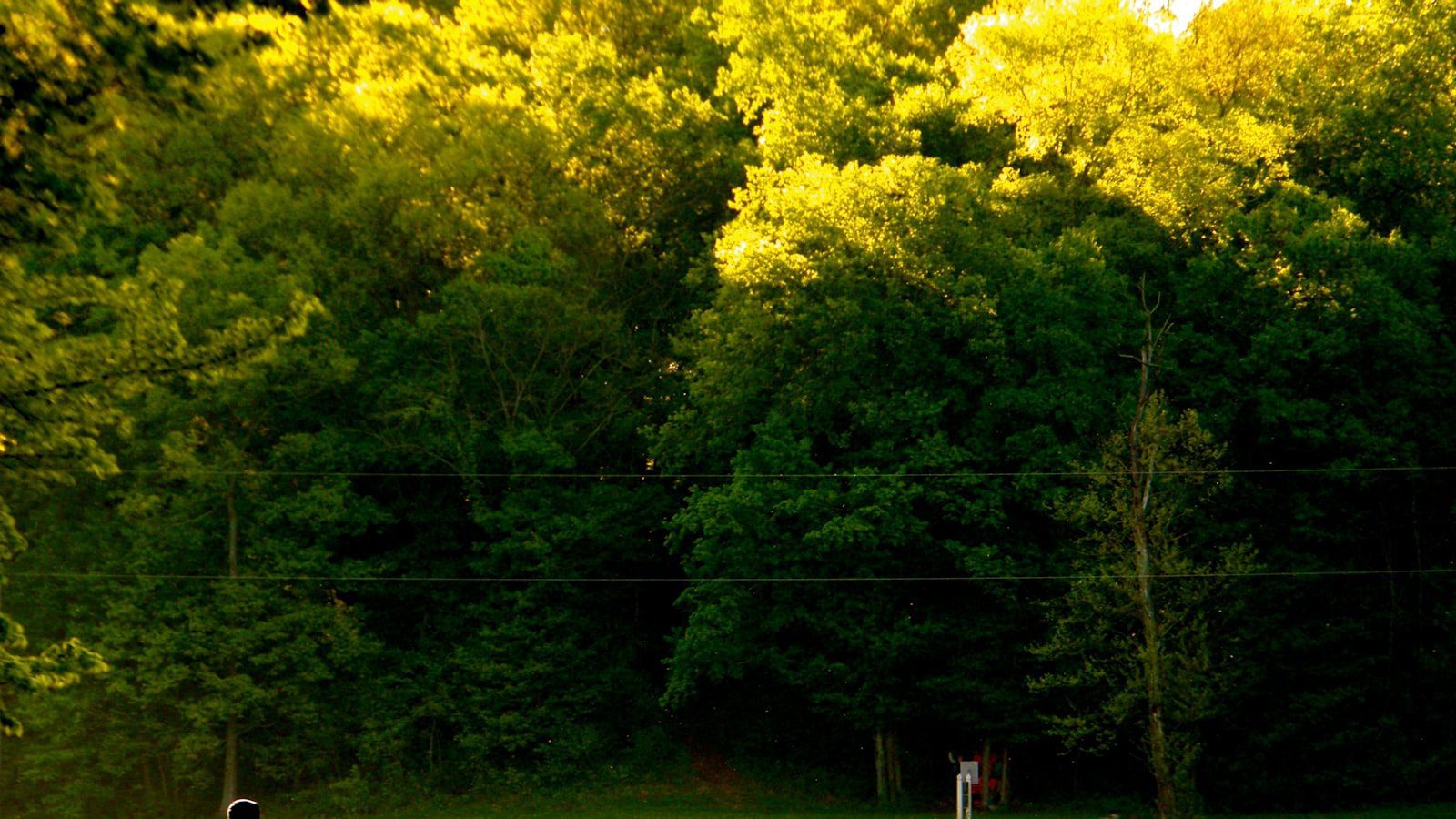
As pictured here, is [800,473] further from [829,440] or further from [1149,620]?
[1149,620]

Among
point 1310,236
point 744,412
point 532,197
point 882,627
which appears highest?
point 532,197

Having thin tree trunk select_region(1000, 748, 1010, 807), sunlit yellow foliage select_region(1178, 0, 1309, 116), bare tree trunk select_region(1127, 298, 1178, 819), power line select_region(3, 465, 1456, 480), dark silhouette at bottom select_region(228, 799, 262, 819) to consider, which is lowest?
thin tree trunk select_region(1000, 748, 1010, 807)

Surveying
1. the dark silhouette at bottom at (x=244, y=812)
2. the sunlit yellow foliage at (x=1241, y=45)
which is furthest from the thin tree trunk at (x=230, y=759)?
the dark silhouette at bottom at (x=244, y=812)

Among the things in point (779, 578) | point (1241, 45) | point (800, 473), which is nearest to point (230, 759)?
point (779, 578)

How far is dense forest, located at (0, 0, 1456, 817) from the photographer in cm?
3741

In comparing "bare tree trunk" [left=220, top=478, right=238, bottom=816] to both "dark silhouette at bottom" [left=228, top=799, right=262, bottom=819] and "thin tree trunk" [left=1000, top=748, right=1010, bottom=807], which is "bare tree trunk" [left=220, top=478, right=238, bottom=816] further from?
"dark silhouette at bottom" [left=228, top=799, right=262, bottom=819]

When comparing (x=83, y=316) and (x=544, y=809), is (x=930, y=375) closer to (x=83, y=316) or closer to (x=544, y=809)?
(x=544, y=809)

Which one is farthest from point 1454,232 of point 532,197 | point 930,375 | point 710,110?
point 532,197

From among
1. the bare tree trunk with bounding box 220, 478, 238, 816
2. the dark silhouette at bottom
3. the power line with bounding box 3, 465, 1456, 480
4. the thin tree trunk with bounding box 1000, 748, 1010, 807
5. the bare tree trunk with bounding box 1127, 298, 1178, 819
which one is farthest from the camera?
the thin tree trunk with bounding box 1000, 748, 1010, 807

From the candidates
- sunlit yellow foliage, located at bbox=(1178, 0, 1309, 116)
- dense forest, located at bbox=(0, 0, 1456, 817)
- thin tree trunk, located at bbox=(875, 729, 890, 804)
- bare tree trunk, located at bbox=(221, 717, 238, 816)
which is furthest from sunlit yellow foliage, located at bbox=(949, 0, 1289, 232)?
bare tree trunk, located at bbox=(221, 717, 238, 816)

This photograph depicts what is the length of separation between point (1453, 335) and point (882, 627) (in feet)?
52.6

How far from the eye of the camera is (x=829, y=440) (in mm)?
39344

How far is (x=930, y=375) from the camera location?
38.7 metres

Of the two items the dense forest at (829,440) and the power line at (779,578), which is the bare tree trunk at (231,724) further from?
the power line at (779,578)
